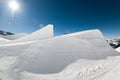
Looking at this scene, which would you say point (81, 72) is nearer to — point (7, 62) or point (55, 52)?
point (55, 52)

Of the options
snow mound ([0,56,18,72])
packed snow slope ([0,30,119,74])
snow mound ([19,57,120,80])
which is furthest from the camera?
packed snow slope ([0,30,119,74])

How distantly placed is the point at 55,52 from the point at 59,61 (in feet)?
2.42

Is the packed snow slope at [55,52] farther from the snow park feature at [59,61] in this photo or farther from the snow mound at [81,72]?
the snow mound at [81,72]

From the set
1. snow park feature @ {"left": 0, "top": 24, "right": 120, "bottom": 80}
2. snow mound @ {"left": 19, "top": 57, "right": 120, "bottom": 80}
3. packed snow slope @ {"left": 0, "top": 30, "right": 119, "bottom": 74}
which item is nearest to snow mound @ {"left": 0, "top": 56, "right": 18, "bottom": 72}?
snow park feature @ {"left": 0, "top": 24, "right": 120, "bottom": 80}

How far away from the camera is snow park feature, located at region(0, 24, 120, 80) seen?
4.34m

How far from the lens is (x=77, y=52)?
20.4 ft

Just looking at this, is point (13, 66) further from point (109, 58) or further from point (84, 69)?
point (109, 58)

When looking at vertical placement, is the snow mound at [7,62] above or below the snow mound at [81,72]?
above

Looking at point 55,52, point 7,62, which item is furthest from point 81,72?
point 7,62

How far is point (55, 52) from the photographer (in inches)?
230

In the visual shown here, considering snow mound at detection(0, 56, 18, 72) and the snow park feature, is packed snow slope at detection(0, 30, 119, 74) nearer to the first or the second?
the snow park feature

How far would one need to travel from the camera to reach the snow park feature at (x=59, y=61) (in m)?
4.34

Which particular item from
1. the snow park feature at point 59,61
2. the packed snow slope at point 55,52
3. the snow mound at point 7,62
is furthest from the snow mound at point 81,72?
the snow mound at point 7,62

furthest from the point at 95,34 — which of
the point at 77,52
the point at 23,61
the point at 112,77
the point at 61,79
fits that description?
the point at 23,61
